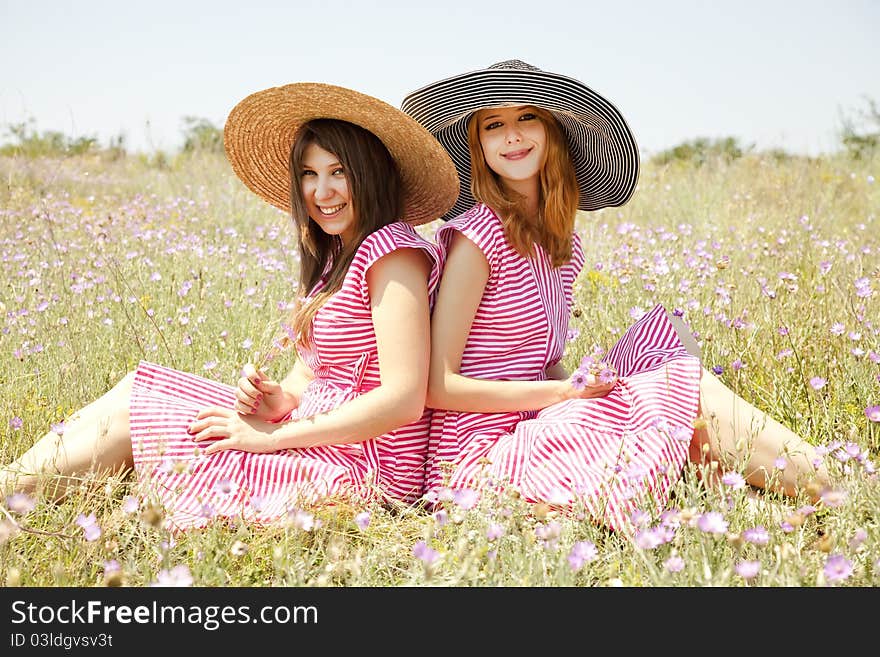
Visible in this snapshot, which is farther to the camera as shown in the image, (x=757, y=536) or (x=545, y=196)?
(x=545, y=196)

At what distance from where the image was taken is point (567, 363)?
344cm

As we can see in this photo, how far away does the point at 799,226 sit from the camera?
5766 mm

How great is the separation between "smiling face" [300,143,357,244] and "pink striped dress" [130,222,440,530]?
0.60 feet

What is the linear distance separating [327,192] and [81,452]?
0.96 metres

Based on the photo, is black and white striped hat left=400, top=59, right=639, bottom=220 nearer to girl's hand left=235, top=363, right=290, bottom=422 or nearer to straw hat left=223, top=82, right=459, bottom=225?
straw hat left=223, top=82, right=459, bottom=225

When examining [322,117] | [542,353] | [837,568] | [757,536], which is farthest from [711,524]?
[322,117]

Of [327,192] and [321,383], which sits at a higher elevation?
[327,192]

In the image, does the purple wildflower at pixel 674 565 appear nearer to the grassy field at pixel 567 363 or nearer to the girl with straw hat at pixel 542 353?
the grassy field at pixel 567 363

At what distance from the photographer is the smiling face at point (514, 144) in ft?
8.43

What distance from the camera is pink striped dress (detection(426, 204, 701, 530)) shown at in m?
2.15

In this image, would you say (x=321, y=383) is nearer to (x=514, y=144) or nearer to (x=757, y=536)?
(x=514, y=144)

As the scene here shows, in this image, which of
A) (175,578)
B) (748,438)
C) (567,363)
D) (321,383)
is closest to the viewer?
(175,578)

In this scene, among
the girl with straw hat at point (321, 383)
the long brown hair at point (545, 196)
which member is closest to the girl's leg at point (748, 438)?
the long brown hair at point (545, 196)
